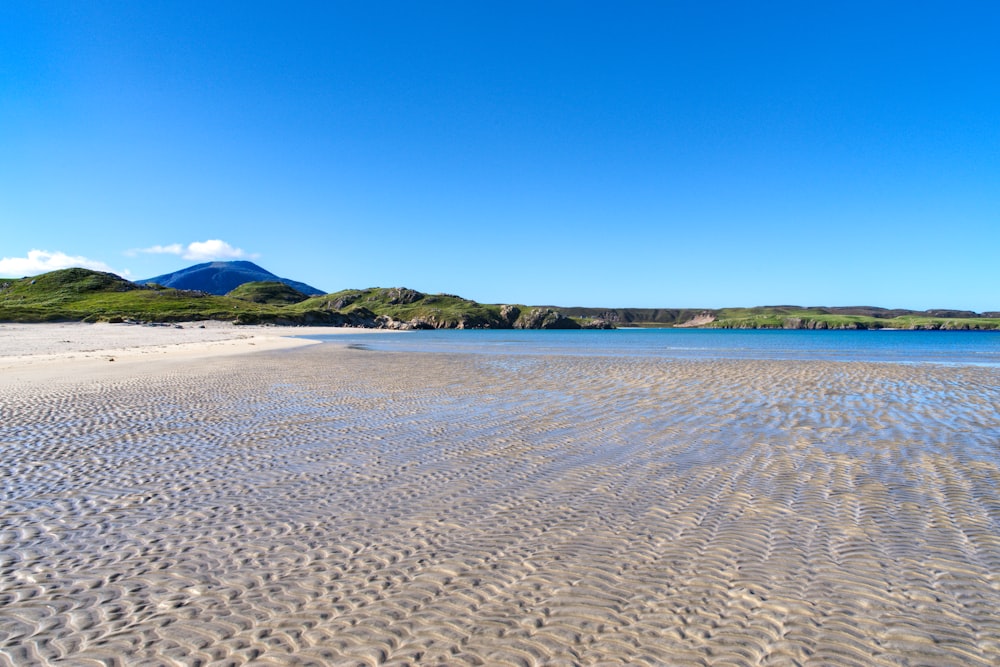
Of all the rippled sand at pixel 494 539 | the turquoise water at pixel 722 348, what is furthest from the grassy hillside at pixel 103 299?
the rippled sand at pixel 494 539

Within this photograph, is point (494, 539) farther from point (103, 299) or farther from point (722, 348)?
point (103, 299)

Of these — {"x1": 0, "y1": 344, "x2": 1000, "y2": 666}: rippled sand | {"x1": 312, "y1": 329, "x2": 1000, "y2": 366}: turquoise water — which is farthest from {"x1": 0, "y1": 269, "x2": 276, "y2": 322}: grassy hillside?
{"x1": 0, "y1": 344, "x2": 1000, "y2": 666}: rippled sand

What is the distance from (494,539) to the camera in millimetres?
8000

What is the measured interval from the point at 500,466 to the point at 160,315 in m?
134

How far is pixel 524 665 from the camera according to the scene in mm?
5016

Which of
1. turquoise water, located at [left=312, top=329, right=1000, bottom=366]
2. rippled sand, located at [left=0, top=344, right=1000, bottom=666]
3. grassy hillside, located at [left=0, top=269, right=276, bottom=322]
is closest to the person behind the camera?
rippled sand, located at [left=0, top=344, right=1000, bottom=666]

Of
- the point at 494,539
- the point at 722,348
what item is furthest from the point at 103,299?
the point at 494,539

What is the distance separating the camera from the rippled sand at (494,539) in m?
5.43

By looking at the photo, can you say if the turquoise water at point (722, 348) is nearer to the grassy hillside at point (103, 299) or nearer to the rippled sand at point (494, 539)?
the rippled sand at point (494, 539)

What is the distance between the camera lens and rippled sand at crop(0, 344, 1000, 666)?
17.8 ft

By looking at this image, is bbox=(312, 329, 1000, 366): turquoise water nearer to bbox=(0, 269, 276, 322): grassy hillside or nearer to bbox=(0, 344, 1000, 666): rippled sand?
bbox=(0, 344, 1000, 666): rippled sand

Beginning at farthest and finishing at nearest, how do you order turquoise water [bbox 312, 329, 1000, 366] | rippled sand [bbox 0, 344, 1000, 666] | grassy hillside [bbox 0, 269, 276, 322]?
grassy hillside [bbox 0, 269, 276, 322] < turquoise water [bbox 312, 329, 1000, 366] < rippled sand [bbox 0, 344, 1000, 666]

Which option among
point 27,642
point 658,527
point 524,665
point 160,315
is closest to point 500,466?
point 658,527

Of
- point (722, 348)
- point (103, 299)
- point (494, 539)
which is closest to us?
point (494, 539)
